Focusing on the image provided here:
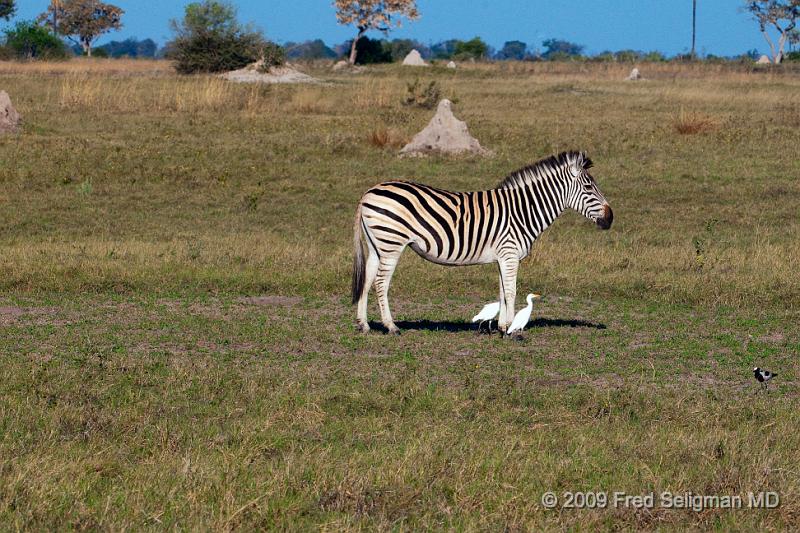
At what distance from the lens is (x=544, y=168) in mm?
10992

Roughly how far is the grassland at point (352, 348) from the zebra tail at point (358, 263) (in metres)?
0.44

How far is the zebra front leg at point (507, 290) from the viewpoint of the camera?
1040 centimetres

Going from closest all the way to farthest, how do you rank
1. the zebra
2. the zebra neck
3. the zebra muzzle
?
1. the zebra
2. the zebra neck
3. the zebra muzzle

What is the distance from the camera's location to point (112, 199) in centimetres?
1881

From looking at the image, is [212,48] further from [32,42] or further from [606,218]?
[606,218]

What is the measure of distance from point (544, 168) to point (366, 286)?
→ 6.98ft

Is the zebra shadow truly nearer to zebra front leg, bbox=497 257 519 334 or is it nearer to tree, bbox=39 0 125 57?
zebra front leg, bbox=497 257 519 334

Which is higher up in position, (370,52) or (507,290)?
(370,52)

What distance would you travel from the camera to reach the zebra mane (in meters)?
11.0

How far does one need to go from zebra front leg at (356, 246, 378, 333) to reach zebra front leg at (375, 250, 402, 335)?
78 millimetres

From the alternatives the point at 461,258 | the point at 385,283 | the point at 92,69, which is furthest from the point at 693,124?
the point at 92,69

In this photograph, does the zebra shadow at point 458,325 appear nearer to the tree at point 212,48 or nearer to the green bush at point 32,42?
the tree at point 212,48

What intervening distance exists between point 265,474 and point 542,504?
1.56 m

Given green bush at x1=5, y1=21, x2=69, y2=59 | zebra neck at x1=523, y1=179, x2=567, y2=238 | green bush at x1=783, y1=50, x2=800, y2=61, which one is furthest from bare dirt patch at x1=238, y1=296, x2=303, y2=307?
green bush at x1=783, y1=50, x2=800, y2=61
